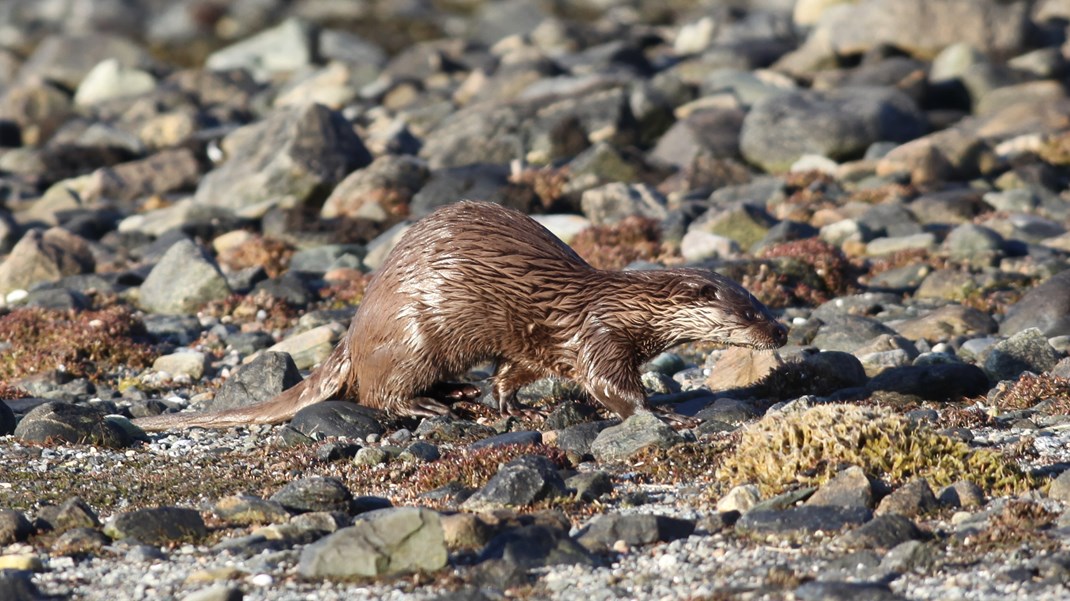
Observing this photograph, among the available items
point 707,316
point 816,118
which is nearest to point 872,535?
point 707,316

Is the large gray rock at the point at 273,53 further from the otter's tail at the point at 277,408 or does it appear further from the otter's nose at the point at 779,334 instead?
the otter's nose at the point at 779,334

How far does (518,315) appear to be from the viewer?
980cm

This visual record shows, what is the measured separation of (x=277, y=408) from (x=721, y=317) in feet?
10.6

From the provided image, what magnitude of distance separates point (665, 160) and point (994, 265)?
27.4ft

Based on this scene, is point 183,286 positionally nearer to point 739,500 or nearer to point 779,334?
point 779,334

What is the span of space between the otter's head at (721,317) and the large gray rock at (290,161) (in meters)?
12.0

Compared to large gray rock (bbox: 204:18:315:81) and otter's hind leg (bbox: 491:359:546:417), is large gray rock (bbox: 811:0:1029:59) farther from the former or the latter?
otter's hind leg (bbox: 491:359:546:417)

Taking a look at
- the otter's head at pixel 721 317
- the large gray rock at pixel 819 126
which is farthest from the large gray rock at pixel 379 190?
the otter's head at pixel 721 317

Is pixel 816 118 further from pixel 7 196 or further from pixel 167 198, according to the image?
pixel 7 196

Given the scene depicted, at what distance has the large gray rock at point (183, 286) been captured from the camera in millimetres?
14891

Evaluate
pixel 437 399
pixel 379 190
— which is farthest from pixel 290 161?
pixel 437 399

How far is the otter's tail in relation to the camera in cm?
1012

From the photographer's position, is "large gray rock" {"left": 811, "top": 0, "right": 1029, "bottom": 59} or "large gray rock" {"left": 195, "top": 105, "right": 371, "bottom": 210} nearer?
"large gray rock" {"left": 195, "top": 105, "right": 371, "bottom": 210}

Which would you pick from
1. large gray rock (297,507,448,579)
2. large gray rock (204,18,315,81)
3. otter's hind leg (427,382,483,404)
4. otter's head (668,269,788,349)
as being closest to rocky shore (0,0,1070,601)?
large gray rock (297,507,448,579)
